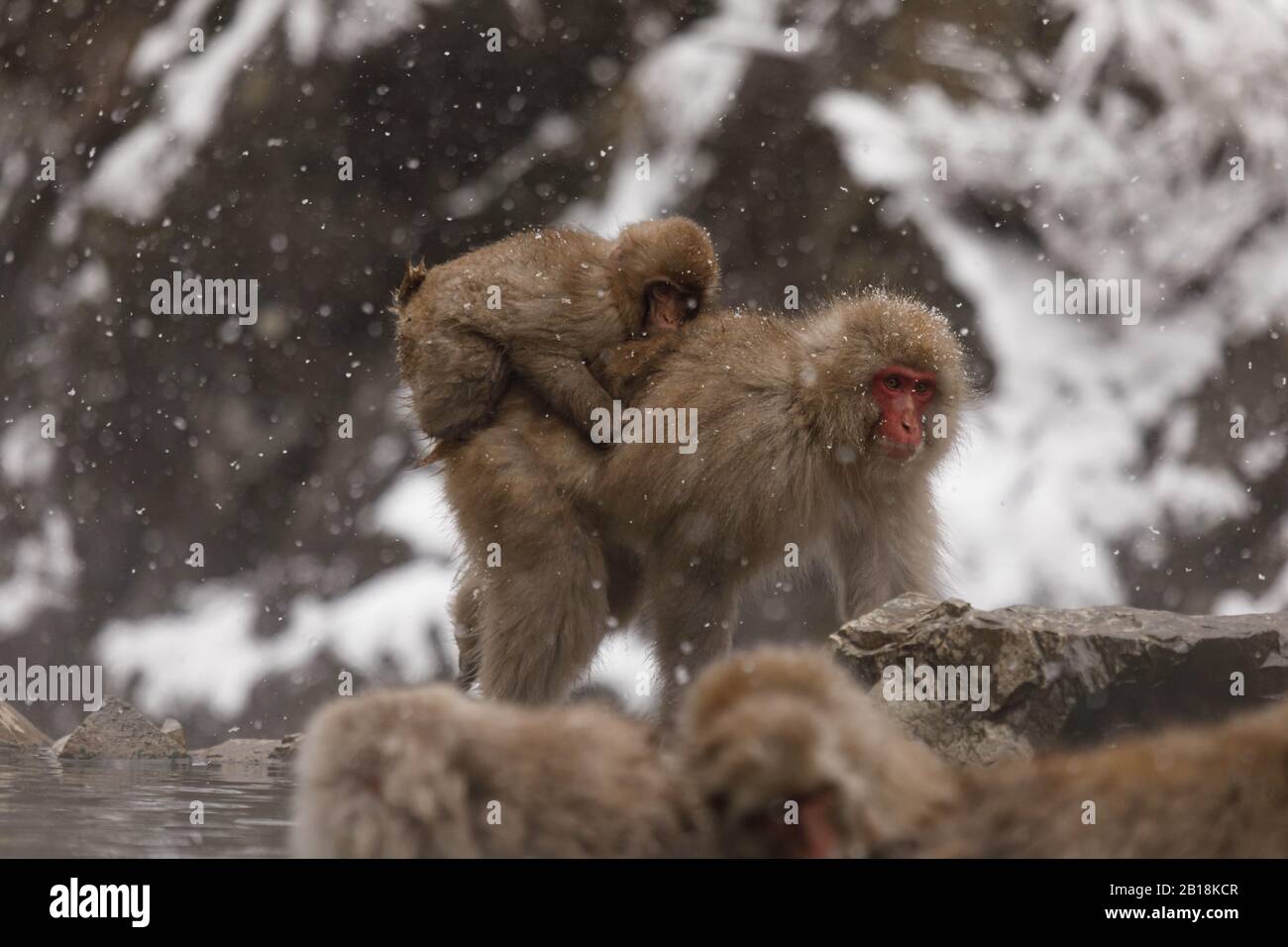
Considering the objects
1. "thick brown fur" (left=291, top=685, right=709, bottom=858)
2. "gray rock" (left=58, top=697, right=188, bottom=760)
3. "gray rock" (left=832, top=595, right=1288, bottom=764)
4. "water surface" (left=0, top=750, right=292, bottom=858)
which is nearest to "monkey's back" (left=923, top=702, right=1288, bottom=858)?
"thick brown fur" (left=291, top=685, right=709, bottom=858)

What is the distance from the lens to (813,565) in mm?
4930

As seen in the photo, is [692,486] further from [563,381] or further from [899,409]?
[899,409]

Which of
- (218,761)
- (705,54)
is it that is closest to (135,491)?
(218,761)

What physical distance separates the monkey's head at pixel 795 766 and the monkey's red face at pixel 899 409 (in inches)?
102

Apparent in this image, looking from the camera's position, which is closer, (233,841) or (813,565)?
(233,841)

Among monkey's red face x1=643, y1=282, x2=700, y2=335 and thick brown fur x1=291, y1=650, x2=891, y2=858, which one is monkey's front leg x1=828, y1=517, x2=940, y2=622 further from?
thick brown fur x1=291, y1=650, x2=891, y2=858

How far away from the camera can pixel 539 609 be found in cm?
416

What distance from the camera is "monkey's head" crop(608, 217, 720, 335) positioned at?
438 cm

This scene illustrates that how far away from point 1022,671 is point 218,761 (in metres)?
3.18

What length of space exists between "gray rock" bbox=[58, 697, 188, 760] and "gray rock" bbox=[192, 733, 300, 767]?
124mm

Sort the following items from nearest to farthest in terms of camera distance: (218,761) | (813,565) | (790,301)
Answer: (813,565)
(218,761)
(790,301)

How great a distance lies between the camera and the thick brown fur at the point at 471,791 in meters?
1.57

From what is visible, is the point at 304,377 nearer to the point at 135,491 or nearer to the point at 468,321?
the point at 135,491
